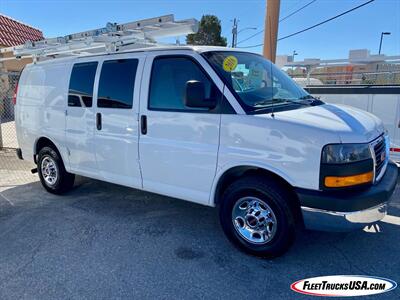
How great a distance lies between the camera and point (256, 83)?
3723mm

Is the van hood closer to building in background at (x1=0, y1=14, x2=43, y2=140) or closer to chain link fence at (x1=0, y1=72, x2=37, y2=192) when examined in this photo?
chain link fence at (x1=0, y1=72, x2=37, y2=192)

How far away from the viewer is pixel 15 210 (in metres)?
4.83

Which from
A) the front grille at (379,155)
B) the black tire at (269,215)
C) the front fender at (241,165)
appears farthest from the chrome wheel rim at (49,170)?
the front grille at (379,155)

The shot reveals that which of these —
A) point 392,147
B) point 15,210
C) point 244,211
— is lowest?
point 15,210

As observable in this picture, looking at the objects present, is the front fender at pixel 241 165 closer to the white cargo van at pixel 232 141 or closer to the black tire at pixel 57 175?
the white cargo van at pixel 232 141

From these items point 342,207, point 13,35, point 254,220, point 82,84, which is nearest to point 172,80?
point 82,84

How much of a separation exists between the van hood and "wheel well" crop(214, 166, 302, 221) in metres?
0.57

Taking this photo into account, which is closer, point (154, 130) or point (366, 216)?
point (366, 216)

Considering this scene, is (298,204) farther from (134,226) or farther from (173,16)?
(173,16)

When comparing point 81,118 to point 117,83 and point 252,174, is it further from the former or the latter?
point 252,174

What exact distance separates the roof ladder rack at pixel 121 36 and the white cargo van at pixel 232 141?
0.34m

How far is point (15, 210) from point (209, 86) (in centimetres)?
338

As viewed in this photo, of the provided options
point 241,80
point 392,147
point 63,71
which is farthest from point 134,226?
point 392,147

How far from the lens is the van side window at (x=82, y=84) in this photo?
4.58 m
